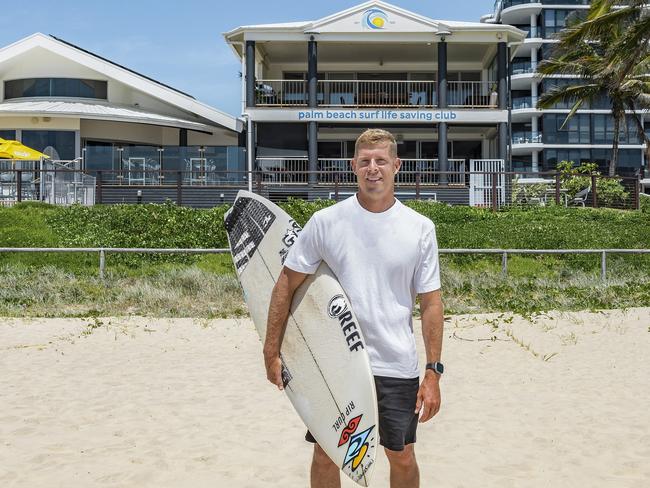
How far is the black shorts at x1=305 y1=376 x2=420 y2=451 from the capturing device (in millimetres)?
2799

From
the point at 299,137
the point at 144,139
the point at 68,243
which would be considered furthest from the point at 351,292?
the point at 144,139

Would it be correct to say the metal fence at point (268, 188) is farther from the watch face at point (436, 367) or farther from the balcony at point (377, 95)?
the watch face at point (436, 367)

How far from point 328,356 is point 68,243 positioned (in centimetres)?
1289

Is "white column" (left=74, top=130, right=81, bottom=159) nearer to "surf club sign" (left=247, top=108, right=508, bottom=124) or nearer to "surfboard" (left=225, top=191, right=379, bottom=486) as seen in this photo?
"surf club sign" (left=247, top=108, right=508, bottom=124)

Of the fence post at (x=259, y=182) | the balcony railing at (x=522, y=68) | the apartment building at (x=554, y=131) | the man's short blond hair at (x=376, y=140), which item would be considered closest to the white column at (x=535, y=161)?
the apartment building at (x=554, y=131)

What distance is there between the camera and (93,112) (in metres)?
23.2

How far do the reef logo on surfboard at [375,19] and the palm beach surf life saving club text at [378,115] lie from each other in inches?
112

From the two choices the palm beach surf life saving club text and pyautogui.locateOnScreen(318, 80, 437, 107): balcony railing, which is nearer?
the palm beach surf life saving club text

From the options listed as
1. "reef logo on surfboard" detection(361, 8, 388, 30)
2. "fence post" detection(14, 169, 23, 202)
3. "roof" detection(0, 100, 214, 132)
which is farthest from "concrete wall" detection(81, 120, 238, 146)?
"reef logo on surfboard" detection(361, 8, 388, 30)

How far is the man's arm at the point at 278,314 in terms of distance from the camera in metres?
2.97

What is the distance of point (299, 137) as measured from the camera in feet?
82.0

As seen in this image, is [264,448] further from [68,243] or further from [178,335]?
[68,243]

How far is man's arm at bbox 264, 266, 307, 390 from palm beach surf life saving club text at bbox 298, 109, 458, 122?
839 inches

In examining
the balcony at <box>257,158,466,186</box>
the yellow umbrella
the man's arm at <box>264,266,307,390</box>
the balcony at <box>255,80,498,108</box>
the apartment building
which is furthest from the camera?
the apartment building
